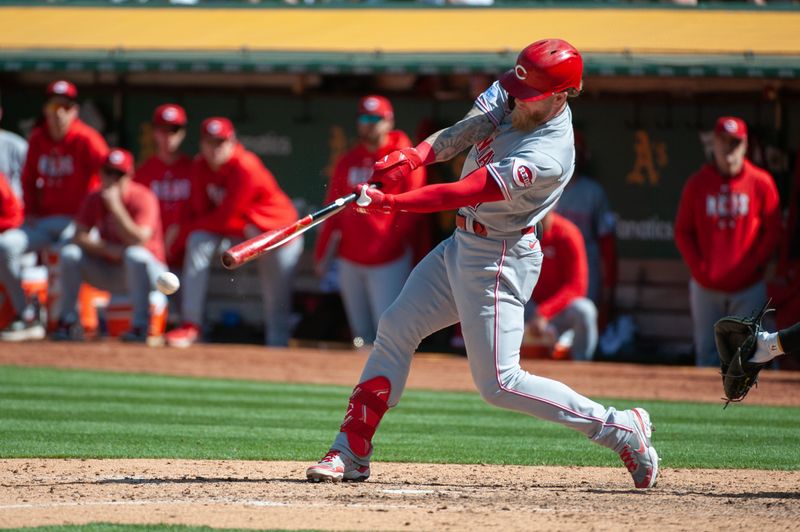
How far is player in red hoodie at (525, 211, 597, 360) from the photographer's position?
1020 centimetres

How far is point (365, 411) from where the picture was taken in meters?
5.01

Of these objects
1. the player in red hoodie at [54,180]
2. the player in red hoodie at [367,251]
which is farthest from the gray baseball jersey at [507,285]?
the player in red hoodie at [54,180]

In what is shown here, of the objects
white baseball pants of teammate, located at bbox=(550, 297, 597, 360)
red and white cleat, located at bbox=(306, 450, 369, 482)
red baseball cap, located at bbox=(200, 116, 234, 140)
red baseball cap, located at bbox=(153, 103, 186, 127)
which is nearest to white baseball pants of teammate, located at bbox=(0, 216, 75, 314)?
red baseball cap, located at bbox=(153, 103, 186, 127)

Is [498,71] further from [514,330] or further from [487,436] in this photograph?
[514,330]

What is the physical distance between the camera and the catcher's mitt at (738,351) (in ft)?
16.8

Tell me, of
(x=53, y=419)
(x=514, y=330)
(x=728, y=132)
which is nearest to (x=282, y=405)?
(x=53, y=419)

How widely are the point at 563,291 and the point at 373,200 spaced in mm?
5955

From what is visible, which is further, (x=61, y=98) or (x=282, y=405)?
(x=61, y=98)

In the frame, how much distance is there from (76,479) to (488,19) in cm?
772

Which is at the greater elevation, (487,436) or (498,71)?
(498,71)

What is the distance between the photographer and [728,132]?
971cm

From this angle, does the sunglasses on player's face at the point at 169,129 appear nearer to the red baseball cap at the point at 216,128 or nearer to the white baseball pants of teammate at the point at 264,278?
the red baseball cap at the point at 216,128

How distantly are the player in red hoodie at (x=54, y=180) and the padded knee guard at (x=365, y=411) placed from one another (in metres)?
7.01

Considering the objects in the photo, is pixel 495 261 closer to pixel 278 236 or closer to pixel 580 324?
pixel 278 236
